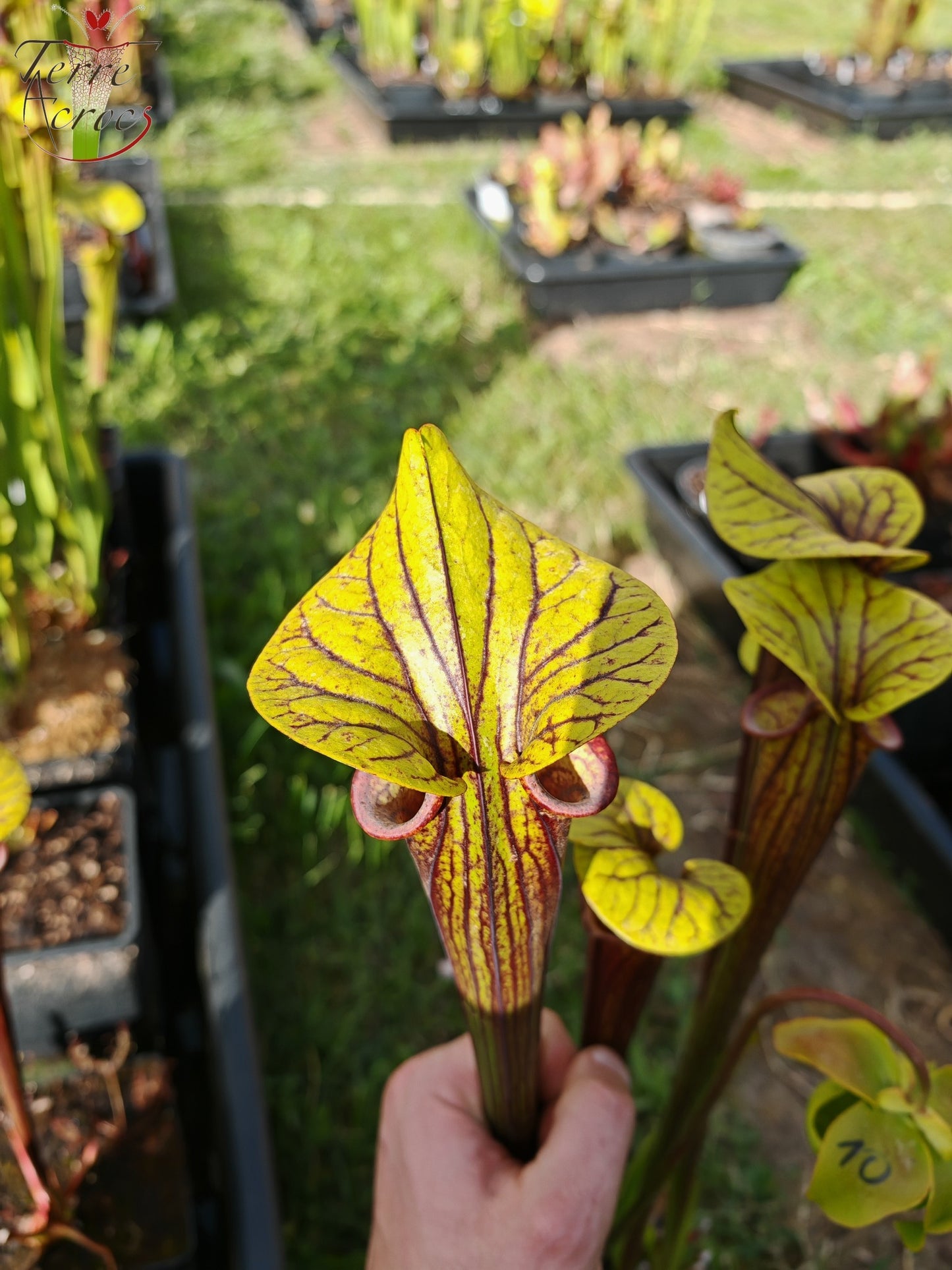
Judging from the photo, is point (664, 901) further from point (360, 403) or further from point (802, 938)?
point (360, 403)

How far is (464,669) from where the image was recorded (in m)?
0.52

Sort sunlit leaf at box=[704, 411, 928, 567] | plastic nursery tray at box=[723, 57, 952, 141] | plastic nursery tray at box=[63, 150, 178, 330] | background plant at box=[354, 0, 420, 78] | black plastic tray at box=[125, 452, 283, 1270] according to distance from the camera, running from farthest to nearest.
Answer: plastic nursery tray at box=[723, 57, 952, 141]
background plant at box=[354, 0, 420, 78]
plastic nursery tray at box=[63, 150, 178, 330]
black plastic tray at box=[125, 452, 283, 1270]
sunlit leaf at box=[704, 411, 928, 567]

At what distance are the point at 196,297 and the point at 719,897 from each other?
308 cm

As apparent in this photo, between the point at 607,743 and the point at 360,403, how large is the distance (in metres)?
2.43

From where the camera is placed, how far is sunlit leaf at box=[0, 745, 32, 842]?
558 mm

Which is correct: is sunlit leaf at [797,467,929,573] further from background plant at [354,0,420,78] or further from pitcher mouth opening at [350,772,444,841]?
background plant at [354,0,420,78]

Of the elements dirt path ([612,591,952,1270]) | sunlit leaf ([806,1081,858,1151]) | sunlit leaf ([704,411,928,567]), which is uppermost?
sunlit leaf ([704,411,928,567])

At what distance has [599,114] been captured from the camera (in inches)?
143

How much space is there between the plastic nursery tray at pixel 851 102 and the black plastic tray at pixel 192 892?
4531 millimetres

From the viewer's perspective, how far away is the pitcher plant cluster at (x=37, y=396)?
1179 millimetres

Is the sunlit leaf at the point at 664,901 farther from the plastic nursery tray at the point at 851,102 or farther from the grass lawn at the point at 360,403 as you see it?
the plastic nursery tray at the point at 851,102

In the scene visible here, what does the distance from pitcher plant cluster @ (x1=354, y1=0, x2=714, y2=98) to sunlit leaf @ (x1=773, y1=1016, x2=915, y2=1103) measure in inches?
185

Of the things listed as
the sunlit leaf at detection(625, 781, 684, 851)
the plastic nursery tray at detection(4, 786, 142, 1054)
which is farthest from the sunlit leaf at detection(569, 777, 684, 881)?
the plastic nursery tray at detection(4, 786, 142, 1054)

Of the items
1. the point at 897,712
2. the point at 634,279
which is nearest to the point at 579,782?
Answer: the point at 897,712
